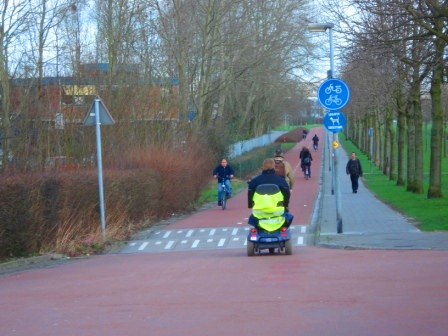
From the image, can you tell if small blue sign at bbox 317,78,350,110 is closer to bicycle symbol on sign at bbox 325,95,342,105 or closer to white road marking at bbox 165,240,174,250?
bicycle symbol on sign at bbox 325,95,342,105

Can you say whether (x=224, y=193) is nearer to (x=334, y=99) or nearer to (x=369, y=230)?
(x=369, y=230)

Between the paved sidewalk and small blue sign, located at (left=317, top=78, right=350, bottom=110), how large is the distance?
4.60ft

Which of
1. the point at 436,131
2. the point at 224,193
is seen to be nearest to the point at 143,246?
the point at 224,193

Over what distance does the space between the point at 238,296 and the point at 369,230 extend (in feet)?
30.2

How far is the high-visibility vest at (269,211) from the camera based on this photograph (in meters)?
14.0

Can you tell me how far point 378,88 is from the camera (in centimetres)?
3688

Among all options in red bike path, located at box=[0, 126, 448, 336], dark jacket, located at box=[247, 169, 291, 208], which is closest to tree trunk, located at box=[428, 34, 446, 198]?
dark jacket, located at box=[247, 169, 291, 208]

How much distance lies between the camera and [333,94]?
57.9 ft

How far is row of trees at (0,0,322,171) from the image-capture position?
24.1 meters

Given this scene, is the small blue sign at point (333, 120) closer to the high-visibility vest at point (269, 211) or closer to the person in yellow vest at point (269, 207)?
the person in yellow vest at point (269, 207)

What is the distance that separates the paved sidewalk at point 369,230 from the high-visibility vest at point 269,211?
74.2 inches

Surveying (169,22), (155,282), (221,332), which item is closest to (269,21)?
(169,22)

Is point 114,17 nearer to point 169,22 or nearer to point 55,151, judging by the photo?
point 169,22

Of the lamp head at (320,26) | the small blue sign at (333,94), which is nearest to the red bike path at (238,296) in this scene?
the small blue sign at (333,94)
